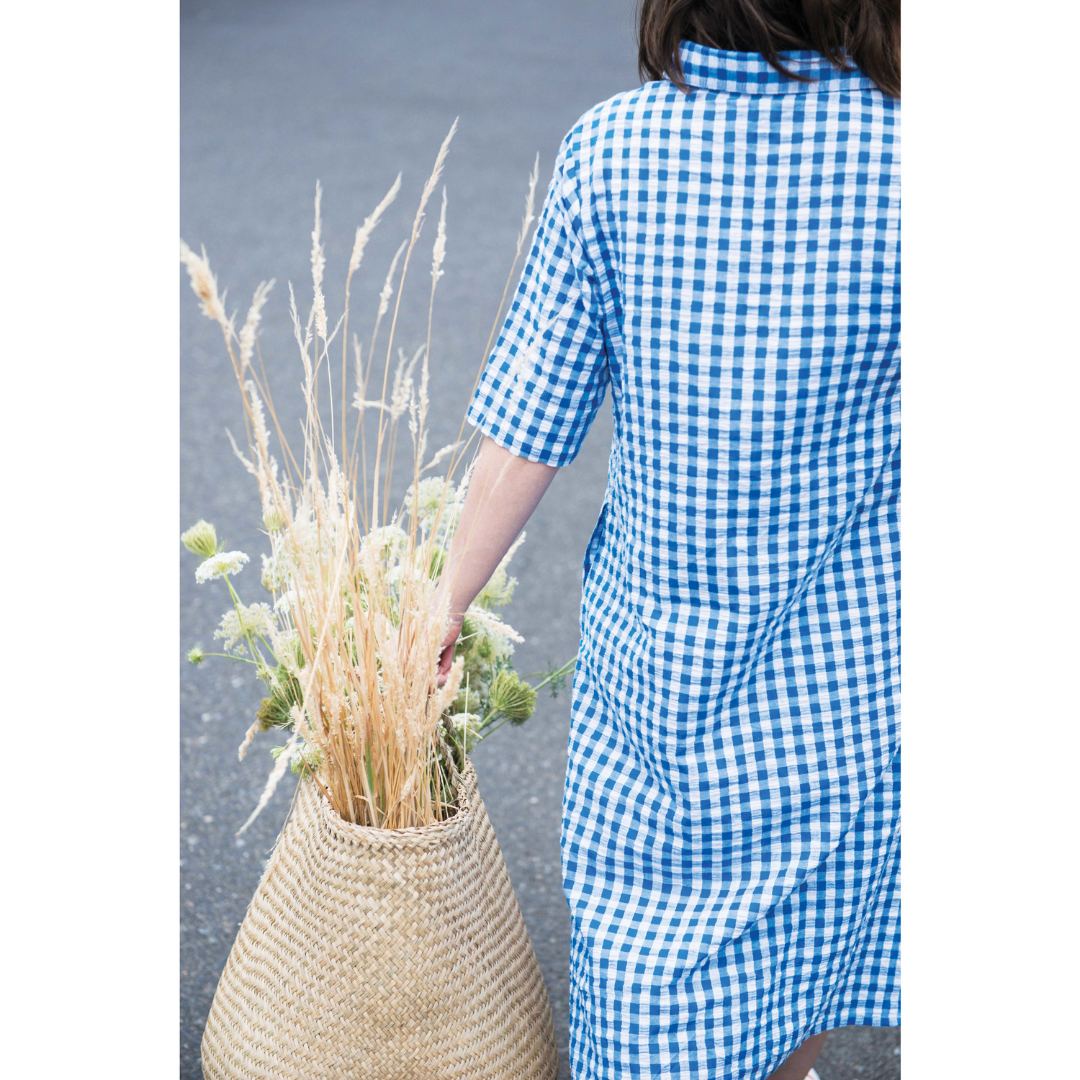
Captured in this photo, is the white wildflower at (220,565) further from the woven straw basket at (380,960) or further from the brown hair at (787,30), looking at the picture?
the brown hair at (787,30)

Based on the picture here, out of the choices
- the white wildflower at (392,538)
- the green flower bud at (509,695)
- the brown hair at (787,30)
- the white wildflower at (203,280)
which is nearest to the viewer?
the white wildflower at (203,280)

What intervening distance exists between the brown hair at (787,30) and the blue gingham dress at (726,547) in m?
0.01

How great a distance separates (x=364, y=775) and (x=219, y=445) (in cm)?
235

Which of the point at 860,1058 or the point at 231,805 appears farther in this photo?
the point at 231,805

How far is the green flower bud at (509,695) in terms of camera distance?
1.36 metres

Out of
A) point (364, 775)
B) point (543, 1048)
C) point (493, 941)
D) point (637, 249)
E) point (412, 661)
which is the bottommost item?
point (543, 1048)

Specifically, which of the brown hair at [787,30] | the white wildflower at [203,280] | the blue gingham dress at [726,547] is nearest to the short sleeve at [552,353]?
the blue gingham dress at [726,547]

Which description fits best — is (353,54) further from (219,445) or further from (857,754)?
(857,754)

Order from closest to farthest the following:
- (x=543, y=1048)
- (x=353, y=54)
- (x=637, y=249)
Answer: (x=637, y=249) < (x=543, y=1048) < (x=353, y=54)

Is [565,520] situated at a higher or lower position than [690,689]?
lower

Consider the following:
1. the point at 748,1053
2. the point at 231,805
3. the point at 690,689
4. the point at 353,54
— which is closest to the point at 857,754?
the point at 690,689

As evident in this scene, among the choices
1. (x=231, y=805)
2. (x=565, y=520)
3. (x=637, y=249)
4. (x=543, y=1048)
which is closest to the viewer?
(x=637, y=249)

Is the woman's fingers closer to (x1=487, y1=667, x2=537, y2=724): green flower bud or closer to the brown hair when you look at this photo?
(x1=487, y1=667, x2=537, y2=724): green flower bud

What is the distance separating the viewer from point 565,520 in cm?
322
